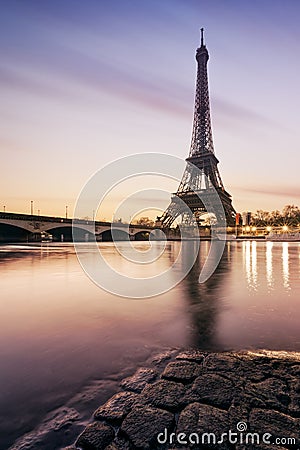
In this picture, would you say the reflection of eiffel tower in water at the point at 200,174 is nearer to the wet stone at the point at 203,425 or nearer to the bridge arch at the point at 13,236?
the bridge arch at the point at 13,236

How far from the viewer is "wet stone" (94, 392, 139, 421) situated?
221cm

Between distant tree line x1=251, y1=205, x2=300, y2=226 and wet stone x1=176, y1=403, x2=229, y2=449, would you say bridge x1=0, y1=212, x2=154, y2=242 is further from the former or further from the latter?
wet stone x1=176, y1=403, x2=229, y2=449

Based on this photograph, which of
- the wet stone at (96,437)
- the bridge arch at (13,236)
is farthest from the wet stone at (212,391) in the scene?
the bridge arch at (13,236)

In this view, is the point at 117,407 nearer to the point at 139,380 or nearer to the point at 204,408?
the point at 139,380

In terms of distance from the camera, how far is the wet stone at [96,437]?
189 cm

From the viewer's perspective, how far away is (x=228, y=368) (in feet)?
9.62

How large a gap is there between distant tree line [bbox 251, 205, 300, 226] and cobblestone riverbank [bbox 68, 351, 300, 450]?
93439 mm

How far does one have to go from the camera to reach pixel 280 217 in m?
99.2

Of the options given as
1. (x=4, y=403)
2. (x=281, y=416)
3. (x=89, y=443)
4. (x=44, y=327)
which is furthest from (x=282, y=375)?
(x=44, y=327)

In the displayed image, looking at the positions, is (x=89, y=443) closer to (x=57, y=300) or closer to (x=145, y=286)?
(x=57, y=300)

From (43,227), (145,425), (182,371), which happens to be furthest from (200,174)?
(145,425)

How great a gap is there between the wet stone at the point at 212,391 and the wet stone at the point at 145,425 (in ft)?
1.07

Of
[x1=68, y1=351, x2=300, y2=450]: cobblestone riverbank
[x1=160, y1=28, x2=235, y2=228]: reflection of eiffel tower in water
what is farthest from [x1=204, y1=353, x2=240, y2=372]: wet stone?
[x1=160, y1=28, x2=235, y2=228]: reflection of eiffel tower in water

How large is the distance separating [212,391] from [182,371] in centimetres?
48
